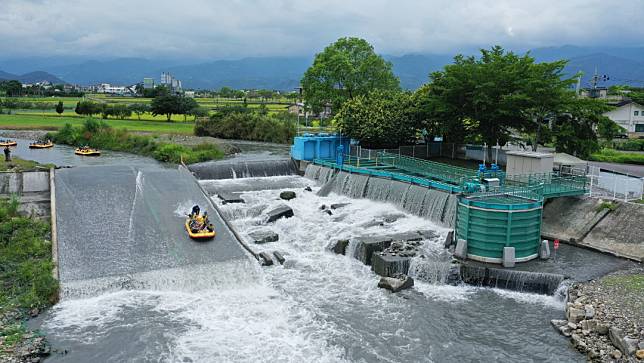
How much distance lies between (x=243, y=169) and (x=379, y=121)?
34.0ft

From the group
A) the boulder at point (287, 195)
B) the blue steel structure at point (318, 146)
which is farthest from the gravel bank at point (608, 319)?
the blue steel structure at point (318, 146)

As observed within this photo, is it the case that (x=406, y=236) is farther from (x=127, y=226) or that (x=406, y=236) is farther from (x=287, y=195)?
(x=127, y=226)

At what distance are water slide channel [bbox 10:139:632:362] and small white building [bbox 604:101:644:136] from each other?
4369cm

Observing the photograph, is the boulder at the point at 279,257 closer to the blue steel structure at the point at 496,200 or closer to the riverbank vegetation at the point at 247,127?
the blue steel structure at the point at 496,200

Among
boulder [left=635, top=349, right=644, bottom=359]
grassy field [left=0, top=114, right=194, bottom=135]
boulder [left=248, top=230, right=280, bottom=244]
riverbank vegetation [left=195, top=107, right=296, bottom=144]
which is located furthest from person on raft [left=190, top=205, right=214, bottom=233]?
grassy field [left=0, top=114, right=194, bottom=135]

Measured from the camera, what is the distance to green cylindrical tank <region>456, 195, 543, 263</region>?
19.9m

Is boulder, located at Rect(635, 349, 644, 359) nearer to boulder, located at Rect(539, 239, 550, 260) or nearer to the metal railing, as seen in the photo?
boulder, located at Rect(539, 239, 550, 260)

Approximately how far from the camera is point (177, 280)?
62.9ft

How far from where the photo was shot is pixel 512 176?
24422 mm

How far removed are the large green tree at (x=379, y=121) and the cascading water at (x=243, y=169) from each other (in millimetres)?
5073

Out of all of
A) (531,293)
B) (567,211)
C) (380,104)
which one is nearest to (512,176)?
(567,211)

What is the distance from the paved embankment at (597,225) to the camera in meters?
20.8

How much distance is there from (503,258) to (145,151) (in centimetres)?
3599

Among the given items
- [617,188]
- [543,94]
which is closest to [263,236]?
[617,188]
